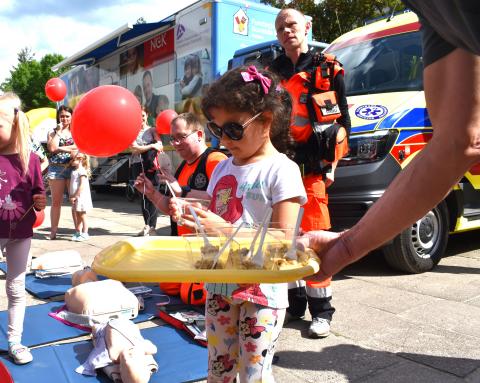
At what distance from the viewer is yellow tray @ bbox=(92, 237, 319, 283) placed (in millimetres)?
1208

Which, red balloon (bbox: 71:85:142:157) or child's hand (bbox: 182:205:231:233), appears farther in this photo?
red balloon (bbox: 71:85:142:157)

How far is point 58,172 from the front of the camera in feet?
24.1

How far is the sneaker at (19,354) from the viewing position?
309cm

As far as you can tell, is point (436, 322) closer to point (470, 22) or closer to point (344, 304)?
point (344, 304)

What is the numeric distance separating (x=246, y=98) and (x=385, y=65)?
3.70 meters

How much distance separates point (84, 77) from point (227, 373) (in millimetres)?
14710

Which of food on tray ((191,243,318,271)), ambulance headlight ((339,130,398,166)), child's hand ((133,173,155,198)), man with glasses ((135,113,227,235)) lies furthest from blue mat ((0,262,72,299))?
food on tray ((191,243,318,271))

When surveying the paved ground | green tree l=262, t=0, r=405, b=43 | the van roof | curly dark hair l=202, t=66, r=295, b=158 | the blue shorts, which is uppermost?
green tree l=262, t=0, r=405, b=43

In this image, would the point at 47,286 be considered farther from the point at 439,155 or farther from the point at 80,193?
the point at 439,155

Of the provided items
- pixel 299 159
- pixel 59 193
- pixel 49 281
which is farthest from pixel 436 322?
pixel 59 193

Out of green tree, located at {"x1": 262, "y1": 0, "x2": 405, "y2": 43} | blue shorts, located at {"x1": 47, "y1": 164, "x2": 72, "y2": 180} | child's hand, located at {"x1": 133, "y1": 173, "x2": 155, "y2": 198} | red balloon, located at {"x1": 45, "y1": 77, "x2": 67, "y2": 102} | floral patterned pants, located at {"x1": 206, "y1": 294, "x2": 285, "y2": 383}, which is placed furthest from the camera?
green tree, located at {"x1": 262, "y1": 0, "x2": 405, "y2": 43}

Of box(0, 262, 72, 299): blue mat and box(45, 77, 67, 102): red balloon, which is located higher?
box(45, 77, 67, 102): red balloon

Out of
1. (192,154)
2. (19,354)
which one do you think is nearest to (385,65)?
(192,154)

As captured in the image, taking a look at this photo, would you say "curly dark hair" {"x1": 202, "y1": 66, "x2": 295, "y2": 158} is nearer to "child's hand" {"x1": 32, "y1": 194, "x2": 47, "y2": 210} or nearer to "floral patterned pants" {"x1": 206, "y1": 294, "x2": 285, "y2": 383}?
"floral patterned pants" {"x1": 206, "y1": 294, "x2": 285, "y2": 383}
